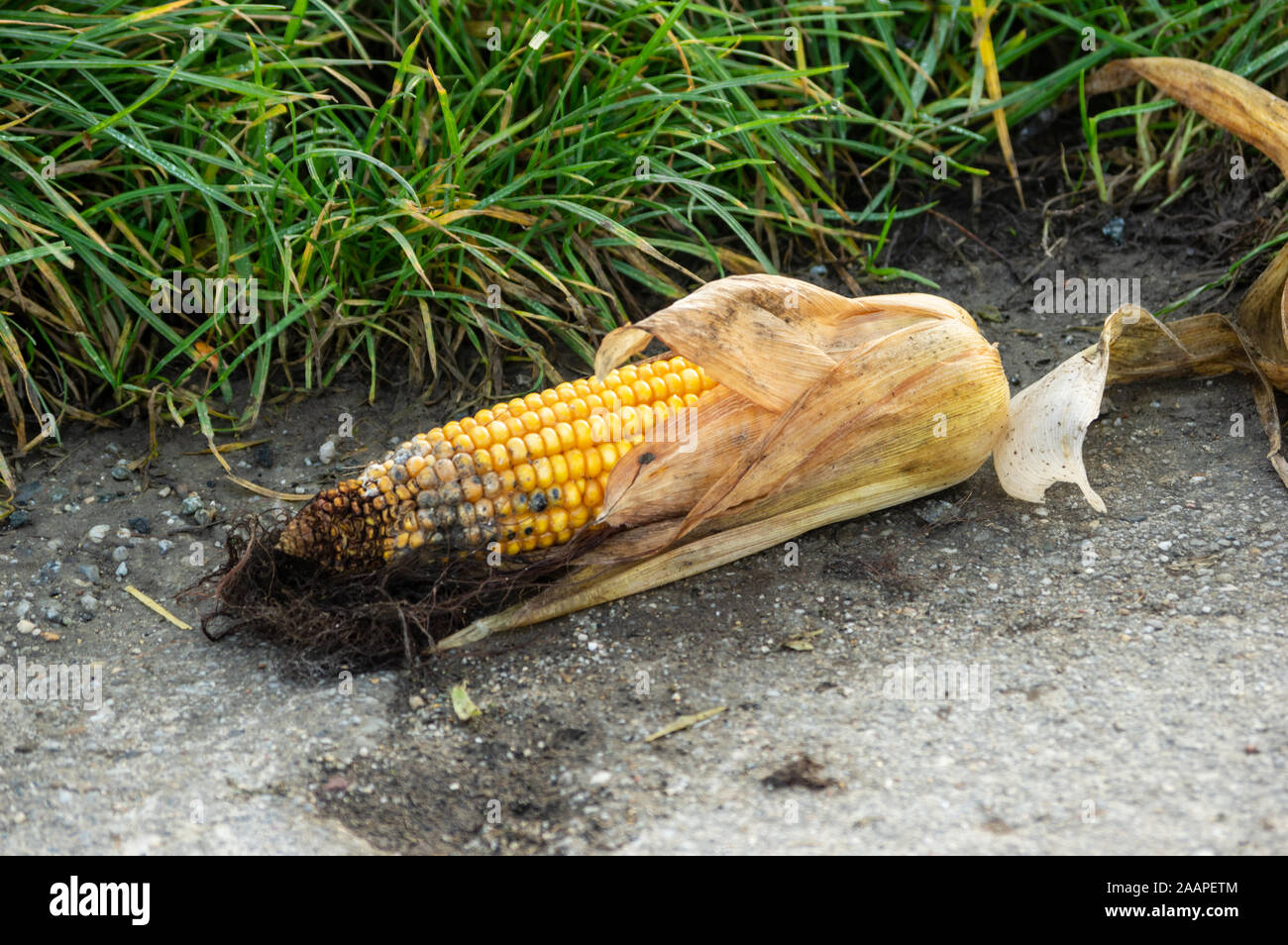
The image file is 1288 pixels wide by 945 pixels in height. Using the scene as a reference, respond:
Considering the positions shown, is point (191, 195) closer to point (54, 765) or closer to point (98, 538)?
point (98, 538)

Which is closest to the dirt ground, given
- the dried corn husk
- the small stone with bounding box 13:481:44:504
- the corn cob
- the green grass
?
the small stone with bounding box 13:481:44:504

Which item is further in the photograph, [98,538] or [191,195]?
[191,195]

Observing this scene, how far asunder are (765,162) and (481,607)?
1.77 m

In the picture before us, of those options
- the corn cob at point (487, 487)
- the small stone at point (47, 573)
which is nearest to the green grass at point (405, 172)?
the small stone at point (47, 573)

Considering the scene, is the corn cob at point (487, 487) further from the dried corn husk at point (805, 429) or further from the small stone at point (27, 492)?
the small stone at point (27, 492)

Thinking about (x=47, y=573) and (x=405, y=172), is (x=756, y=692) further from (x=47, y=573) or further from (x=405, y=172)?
(x=405, y=172)

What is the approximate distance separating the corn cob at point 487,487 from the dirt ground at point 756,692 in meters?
0.28

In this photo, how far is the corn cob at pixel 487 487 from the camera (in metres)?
2.89

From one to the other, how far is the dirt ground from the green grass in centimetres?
39

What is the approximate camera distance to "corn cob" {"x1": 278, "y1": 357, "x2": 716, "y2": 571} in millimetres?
2891

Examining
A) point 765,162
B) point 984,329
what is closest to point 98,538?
point 765,162

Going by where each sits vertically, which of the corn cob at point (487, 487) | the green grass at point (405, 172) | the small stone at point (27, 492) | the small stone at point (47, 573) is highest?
the green grass at point (405, 172)

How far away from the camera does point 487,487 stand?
2914 mm

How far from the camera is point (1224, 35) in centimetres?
428
